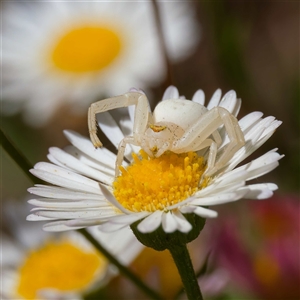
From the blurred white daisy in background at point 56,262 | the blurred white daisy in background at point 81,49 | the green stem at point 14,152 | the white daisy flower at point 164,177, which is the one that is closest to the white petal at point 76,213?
the white daisy flower at point 164,177

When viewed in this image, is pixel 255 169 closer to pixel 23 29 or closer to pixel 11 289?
pixel 11 289

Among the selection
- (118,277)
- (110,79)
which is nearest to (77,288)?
(118,277)

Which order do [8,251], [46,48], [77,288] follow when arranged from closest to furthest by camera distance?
[77,288], [8,251], [46,48]

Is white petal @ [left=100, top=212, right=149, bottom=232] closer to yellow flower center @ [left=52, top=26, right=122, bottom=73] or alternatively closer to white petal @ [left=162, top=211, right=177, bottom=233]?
white petal @ [left=162, top=211, right=177, bottom=233]

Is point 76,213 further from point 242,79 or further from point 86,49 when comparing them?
point 86,49

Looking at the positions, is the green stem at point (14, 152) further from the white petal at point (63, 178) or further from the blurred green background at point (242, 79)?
the blurred green background at point (242, 79)

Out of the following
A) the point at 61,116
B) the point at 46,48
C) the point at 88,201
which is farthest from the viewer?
the point at 61,116
